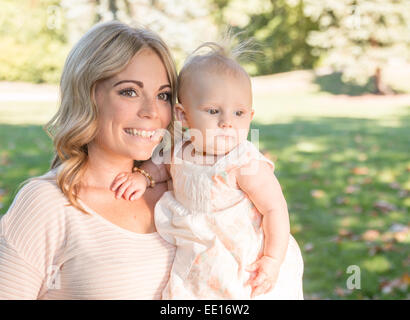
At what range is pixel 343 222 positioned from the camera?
546 cm

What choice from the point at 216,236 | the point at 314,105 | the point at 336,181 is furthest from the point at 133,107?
the point at 314,105

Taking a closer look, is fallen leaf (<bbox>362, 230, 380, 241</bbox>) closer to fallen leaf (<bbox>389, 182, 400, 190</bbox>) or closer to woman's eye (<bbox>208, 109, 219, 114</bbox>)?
fallen leaf (<bbox>389, 182, 400, 190</bbox>)

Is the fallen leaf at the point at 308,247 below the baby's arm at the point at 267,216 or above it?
below

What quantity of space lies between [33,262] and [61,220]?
6.5 inches

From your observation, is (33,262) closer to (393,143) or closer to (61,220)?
(61,220)

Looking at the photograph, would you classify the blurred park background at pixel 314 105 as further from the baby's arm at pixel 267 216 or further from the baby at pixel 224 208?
the baby's arm at pixel 267 216

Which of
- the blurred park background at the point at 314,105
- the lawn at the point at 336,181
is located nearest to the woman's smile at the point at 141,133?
the blurred park background at the point at 314,105

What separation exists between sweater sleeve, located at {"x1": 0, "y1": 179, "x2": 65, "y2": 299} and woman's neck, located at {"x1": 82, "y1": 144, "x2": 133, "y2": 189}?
19cm

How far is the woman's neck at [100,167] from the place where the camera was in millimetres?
1951

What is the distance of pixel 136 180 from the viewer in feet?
6.49

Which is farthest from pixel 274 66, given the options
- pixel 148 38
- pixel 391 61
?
pixel 148 38

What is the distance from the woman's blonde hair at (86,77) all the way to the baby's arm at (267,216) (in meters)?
0.50

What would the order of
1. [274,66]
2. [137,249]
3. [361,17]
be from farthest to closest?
[274,66], [361,17], [137,249]
